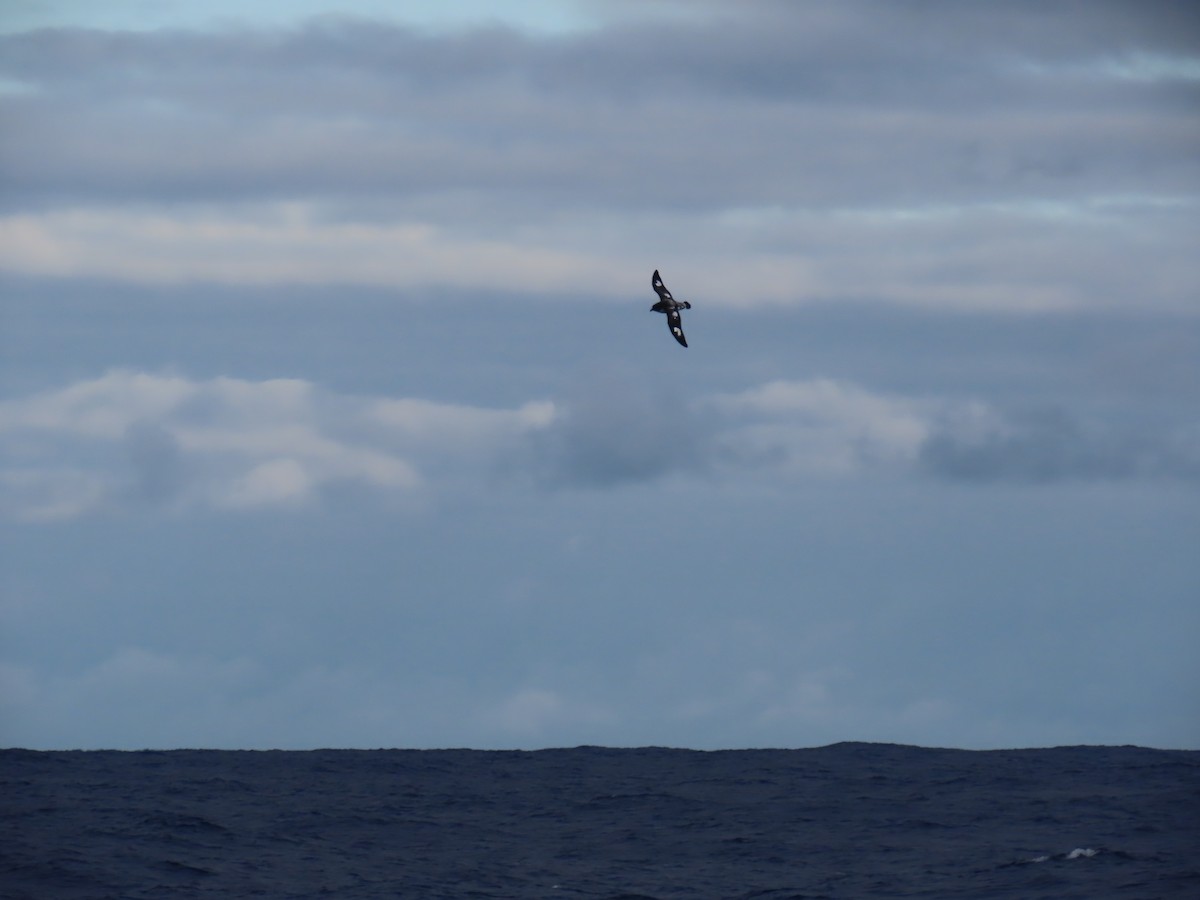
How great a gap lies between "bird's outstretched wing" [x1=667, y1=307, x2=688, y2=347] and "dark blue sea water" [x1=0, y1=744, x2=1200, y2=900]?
1482 cm

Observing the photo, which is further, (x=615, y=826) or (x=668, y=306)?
(x=615, y=826)

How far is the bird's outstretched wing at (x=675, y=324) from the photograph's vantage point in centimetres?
3588

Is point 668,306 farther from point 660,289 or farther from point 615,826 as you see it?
point 615,826

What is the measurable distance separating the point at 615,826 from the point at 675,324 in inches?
894

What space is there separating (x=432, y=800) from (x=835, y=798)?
52.8ft

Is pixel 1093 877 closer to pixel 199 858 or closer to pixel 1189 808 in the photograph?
pixel 1189 808

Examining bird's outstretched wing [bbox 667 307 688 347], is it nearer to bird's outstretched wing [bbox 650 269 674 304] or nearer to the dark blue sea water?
bird's outstretched wing [bbox 650 269 674 304]

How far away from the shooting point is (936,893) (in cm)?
3806

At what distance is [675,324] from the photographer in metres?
36.9

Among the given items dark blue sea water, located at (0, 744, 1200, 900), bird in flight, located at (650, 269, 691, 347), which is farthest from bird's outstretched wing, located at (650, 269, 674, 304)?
dark blue sea water, located at (0, 744, 1200, 900)

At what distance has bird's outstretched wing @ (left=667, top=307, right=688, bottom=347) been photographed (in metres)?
Answer: 35.9

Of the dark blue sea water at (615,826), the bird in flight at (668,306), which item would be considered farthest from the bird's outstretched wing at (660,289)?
the dark blue sea water at (615,826)

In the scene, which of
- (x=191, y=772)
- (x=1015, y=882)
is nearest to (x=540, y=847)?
(x=1015, y=882)

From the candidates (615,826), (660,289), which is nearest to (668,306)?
(660,289)
